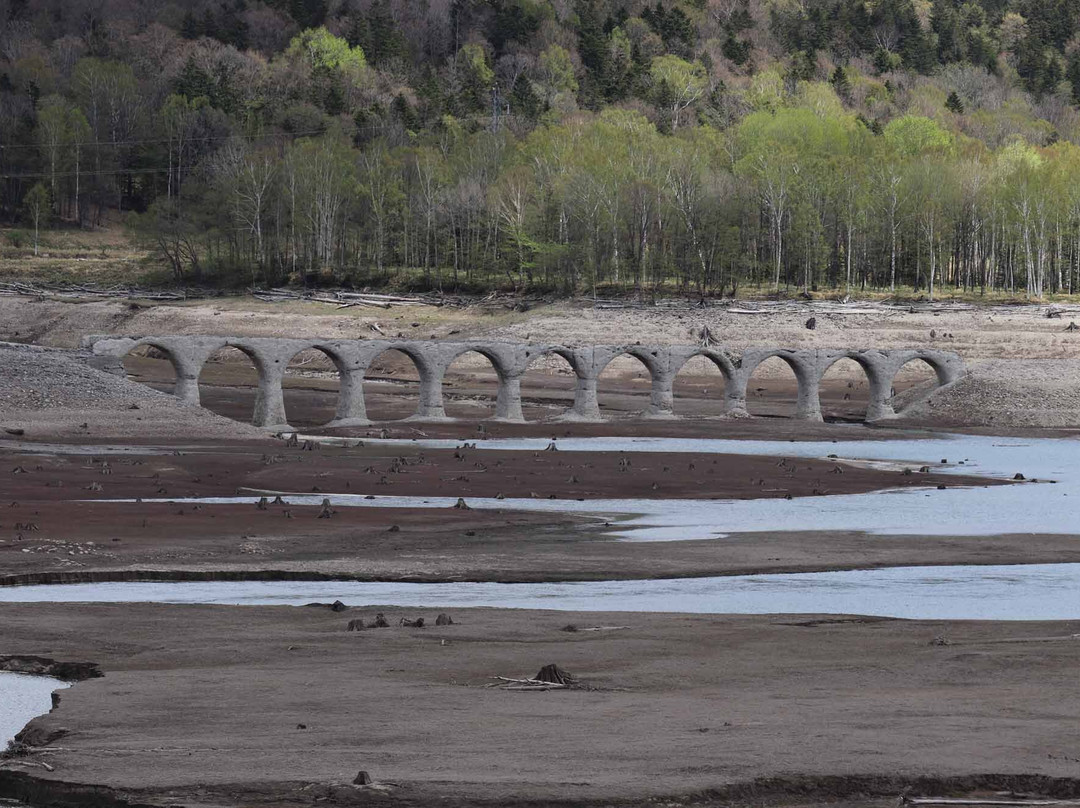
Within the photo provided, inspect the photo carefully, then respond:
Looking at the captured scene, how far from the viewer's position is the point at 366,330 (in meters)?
93.9

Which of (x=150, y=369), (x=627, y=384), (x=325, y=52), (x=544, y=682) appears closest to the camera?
(x=544, y=682)

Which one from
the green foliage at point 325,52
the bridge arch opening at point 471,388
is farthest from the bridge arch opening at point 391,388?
the green foliage at point 325,52

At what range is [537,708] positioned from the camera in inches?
603

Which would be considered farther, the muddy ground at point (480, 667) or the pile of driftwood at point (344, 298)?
the pile of driftwood at point (344, 298)

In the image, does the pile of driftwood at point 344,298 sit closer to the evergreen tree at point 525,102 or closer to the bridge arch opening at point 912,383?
the bridge arch opening at point 912,383

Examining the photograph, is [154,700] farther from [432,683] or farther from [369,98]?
[369,98]

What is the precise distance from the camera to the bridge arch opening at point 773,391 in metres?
75.0

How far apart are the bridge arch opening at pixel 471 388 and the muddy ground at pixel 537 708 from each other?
46173 mm

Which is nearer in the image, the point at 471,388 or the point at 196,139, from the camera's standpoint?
the point at 471,388

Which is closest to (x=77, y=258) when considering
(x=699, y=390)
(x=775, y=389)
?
(x=699, y=390)

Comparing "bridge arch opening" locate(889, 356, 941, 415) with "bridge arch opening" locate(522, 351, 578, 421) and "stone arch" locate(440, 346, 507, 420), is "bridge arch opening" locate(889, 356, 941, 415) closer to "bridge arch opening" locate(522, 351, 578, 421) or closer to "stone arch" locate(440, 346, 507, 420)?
"bridge arch opening" locate(522, 351, 578, 421)

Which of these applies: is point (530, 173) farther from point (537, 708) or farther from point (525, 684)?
point (537, 708)

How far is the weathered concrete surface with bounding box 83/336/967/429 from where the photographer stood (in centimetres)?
6000

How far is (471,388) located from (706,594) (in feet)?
176
